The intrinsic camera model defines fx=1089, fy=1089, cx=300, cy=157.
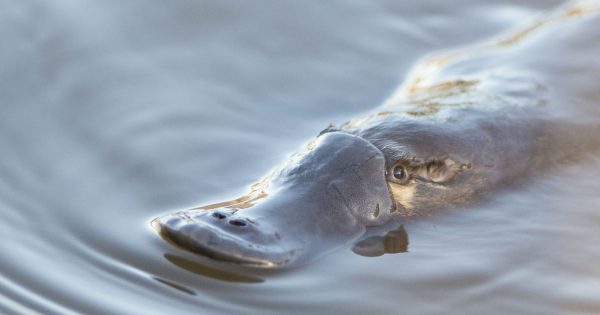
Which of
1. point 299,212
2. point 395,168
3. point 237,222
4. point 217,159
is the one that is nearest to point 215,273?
point 237,222

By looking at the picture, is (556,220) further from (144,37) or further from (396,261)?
(144,37)

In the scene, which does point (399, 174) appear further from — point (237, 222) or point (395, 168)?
point (237, 222)

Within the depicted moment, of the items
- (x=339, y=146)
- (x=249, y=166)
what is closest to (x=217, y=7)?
(x=249, y=166)

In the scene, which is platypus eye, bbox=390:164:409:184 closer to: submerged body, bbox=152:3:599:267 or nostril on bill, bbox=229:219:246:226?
submerged body, bbox=152:3:599:267

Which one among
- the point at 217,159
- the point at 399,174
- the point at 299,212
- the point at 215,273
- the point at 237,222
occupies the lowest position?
the point at 215,273

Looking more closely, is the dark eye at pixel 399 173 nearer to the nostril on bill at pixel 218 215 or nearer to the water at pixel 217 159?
the water at pixel 217 159

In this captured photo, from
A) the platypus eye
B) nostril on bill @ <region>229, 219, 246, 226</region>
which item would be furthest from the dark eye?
nostril on bill @ <region>229, 219, 246, 226</region>
